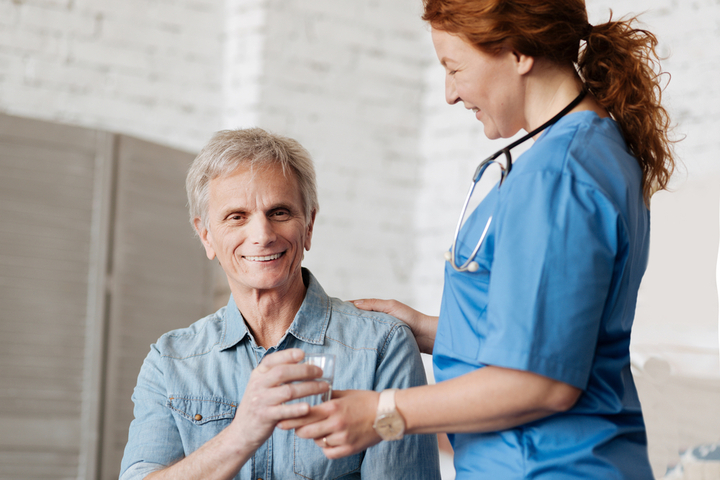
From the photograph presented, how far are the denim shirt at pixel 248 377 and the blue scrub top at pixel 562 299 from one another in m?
0.35

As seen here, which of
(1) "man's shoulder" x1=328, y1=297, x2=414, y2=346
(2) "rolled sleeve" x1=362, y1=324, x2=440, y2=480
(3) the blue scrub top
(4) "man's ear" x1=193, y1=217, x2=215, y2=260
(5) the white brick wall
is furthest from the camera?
(5) the white brick wall

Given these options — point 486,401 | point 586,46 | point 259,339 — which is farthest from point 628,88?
point 259,339

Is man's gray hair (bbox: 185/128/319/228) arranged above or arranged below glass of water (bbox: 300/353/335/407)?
above

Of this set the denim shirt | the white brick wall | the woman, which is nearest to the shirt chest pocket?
the denim shirt

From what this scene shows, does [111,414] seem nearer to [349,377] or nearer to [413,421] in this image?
[349,377]

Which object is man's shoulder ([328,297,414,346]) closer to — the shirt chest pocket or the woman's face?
the shirt chest pocket

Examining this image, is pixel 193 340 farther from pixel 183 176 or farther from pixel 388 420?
pixel 183 176

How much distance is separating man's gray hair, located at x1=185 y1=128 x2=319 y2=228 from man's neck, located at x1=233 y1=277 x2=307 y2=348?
7.3 inches

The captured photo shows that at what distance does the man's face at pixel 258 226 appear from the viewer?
1598 mm

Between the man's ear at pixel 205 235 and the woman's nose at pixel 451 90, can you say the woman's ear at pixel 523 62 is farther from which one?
the man's ear at pixel 205 235

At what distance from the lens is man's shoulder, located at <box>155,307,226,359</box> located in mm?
1638

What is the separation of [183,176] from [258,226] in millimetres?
1740

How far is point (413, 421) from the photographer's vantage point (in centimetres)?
104

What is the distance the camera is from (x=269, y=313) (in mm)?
1664
